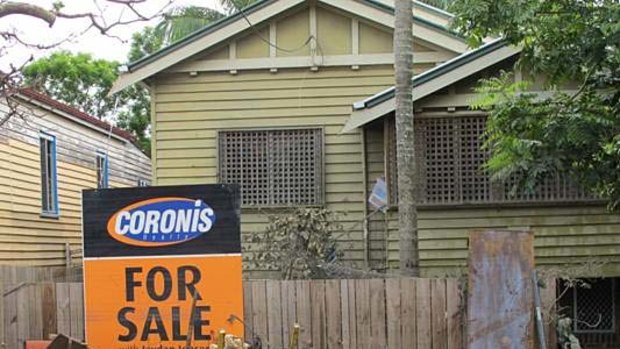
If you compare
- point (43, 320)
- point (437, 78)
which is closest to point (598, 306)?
point (437, 78)

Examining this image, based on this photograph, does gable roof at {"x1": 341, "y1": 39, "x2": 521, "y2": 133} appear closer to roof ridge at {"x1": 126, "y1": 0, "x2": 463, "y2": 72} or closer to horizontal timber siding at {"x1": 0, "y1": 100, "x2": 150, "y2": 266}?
roof ridge at {"x1": 126, "y1": 0, "x2": 463, "y2": 72}

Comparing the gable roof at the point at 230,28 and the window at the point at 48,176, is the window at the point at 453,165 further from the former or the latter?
the window at the point at 48,176

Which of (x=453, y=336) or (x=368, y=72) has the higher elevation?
(x=368, y=72)

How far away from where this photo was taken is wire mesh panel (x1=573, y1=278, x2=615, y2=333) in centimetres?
1229

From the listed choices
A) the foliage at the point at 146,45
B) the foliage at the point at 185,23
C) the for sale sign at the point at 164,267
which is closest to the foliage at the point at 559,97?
the for sale sign at the point at 164,267

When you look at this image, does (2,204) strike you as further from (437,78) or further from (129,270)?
(437,78)

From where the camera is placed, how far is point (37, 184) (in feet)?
51.4

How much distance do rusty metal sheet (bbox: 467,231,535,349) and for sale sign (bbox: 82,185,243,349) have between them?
2.37 meters

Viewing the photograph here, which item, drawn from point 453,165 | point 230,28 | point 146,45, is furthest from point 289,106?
point 146,45

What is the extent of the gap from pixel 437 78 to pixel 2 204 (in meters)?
7.97

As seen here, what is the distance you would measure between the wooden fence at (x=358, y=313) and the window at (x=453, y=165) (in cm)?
332

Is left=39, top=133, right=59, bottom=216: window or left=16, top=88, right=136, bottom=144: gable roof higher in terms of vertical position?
left=16, top=88, right=136, bottom=144: gable roof

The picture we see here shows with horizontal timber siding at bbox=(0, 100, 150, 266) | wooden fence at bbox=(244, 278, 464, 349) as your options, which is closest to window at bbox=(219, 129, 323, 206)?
horizontal timber siding at bbox=(0, 100, 150, 266)

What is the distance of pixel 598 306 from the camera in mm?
12523
